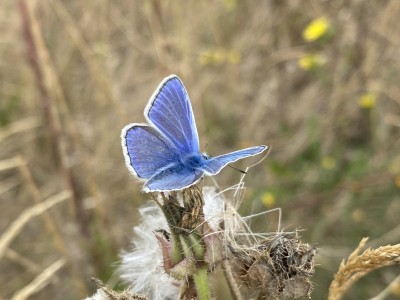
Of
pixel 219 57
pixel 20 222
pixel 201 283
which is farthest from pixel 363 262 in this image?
pixel 219 57

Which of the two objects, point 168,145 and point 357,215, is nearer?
point 168,145

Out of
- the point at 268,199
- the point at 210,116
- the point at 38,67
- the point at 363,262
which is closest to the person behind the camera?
the point at 363,262

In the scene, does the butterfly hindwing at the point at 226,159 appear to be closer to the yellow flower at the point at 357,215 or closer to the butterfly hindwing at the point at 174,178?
the butterfly hindwing at the point at 174,178

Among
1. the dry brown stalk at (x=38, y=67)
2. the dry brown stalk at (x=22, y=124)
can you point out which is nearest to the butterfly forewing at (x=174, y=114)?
the dry brown stalk at (x=38, y=67)

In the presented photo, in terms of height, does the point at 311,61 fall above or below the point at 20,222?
above

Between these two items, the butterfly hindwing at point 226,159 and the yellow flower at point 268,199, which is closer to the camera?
the butterfly hindwing at point 226,159

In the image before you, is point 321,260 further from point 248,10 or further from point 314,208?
point 248,10

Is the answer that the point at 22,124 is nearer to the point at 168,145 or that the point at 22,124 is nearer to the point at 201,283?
the point at 168,145
